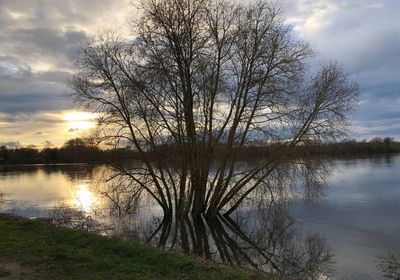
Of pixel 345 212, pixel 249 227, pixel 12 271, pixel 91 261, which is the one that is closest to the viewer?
pixel 12 271

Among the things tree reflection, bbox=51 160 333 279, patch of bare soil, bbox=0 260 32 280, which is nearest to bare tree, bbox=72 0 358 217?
tree reflection, bbox=51 160 333 279

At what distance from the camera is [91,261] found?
870cm

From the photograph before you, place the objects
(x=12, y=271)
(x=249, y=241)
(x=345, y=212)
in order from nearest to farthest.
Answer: (x=12, y=271)
(x=249, y=241)
(x=345, y=212)

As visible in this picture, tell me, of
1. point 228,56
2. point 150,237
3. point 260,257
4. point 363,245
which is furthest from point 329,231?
point 228,56

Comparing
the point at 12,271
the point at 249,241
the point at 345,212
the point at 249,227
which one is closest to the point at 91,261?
the point at 12,271

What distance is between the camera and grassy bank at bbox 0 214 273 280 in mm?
7812

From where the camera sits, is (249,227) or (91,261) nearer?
(91,261)

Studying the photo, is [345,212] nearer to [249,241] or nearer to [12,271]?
[249,241]

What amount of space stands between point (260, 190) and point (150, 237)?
776cm

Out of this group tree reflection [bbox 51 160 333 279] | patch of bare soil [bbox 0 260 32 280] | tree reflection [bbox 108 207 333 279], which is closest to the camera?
patch of bare soil [bbox 0 260 32 280]

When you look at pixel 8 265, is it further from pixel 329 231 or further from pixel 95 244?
pixel 329 231

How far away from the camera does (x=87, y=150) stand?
22.7 metres

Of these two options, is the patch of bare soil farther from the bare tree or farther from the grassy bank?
the bare tree

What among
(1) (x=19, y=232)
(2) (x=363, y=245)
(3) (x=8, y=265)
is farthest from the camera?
(2) (x=363, y=245)
